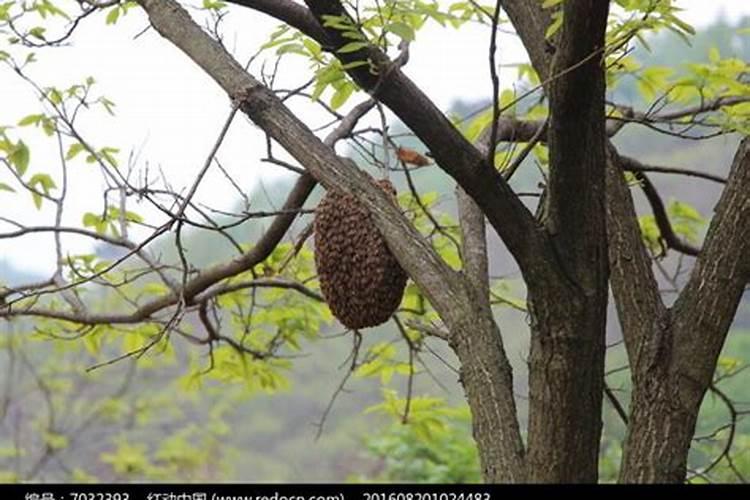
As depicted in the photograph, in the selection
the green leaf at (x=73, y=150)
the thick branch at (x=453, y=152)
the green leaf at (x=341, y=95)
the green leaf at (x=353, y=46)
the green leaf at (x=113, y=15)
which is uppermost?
the green leaf at (x=113, y=15)

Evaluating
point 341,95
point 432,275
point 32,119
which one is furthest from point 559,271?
point 32,119

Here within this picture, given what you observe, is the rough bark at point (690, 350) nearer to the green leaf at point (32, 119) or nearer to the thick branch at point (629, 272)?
the thick branch at point (629, 272)

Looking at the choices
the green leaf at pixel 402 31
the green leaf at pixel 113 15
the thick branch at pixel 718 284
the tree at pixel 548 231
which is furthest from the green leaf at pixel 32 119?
the thick branch at pixel 718 284

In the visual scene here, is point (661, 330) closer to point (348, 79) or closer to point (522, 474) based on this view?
point (522, 474)

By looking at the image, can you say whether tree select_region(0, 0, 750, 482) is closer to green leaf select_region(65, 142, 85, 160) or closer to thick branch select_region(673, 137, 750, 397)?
thick branch select_region(673, 137, 750, 397)

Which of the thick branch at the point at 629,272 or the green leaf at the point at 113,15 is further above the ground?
the green leaf at the point at 113,15

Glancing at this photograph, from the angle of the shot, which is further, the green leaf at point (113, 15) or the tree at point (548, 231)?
the green leaf at point (113, 15)

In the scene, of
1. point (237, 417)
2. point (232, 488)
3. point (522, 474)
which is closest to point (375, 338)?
point (237, 417)

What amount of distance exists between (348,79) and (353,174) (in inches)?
4.7

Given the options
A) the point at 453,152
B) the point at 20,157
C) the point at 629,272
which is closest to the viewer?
the point at 453,152

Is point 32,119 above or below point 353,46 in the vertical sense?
above

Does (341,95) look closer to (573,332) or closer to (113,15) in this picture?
(573,332)

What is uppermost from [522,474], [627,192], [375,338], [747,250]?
[375,338]

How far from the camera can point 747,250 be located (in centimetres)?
149
